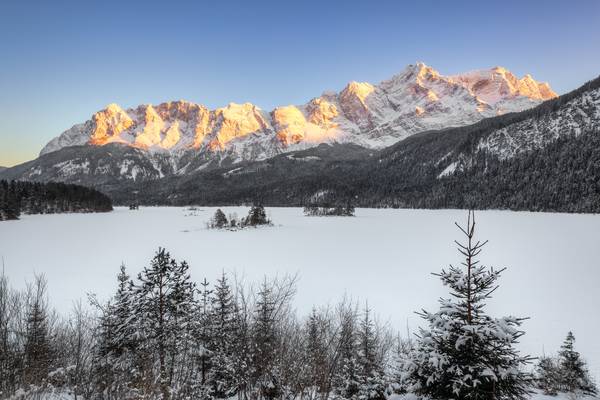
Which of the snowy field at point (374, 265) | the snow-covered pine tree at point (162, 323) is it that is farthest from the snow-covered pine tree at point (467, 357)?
the snowy field at point (374, 265)

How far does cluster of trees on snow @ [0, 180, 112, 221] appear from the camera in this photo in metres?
124

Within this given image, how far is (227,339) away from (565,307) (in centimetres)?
3469

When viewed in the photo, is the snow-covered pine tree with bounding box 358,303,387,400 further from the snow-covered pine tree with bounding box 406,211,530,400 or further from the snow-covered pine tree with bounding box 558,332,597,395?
the snow-covered pine tree with bounding box 558,332,597,395

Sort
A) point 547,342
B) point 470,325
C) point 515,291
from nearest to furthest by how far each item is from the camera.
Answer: point 470,325 → point 547,342 → point 515,291

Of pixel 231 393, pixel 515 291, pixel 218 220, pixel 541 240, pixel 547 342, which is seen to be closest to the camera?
pixel 231 393

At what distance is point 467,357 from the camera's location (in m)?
7.96

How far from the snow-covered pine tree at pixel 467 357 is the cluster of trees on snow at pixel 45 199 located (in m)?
153

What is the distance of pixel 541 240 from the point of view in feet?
237

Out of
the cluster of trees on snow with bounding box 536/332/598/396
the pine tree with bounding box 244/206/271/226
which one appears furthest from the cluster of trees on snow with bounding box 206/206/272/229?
the cluster of trees on snow with bounding box 536/332/598/396

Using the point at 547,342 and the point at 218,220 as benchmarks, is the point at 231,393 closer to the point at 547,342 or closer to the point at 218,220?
the point at 547,342

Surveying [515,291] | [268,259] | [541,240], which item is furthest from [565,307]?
[541,240]

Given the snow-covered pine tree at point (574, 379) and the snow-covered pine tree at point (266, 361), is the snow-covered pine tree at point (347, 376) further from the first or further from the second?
the snow-covered pine tree at point (574, 379)

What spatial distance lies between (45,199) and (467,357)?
187762mm

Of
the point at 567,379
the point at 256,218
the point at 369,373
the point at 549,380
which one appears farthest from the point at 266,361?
the point at 256,218
